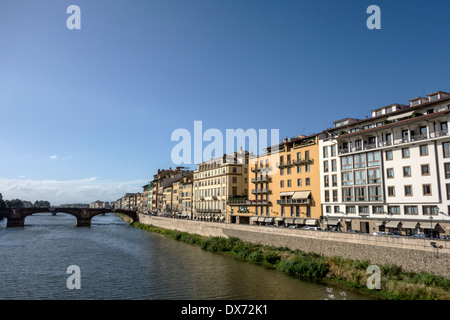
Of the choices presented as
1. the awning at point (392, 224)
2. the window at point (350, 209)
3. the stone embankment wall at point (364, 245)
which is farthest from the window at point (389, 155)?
the stone embankment wall at point (364, 245)

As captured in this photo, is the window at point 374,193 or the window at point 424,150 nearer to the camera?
the window at point 424,150

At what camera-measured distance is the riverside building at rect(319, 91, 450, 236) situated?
32844 mm

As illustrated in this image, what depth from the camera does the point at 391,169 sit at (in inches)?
1476

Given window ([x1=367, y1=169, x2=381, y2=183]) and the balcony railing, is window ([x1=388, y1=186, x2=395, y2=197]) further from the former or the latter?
the balcony railing

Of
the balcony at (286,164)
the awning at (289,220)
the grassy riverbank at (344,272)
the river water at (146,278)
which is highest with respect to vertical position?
the balcony at (286,164)

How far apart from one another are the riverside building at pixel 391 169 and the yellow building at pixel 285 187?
6.38 feet

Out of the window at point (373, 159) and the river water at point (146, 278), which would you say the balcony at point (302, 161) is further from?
the river water at point (146, 278)

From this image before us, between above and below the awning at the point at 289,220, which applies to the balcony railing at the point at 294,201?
above

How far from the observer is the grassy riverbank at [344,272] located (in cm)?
2314

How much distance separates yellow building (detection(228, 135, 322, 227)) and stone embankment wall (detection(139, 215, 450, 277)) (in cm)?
649

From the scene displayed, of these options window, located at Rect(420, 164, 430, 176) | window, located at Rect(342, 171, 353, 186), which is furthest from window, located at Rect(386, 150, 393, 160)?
window, located at Rect(342, 171, 353, 186)

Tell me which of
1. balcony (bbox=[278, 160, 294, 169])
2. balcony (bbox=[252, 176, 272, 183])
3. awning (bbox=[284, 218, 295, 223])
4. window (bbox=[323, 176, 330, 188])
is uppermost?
balcony (bbox=[278, 160, 294, 169])

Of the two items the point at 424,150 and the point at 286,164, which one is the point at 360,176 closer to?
the point at 424,150

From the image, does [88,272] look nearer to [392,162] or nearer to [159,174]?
[392,162]
